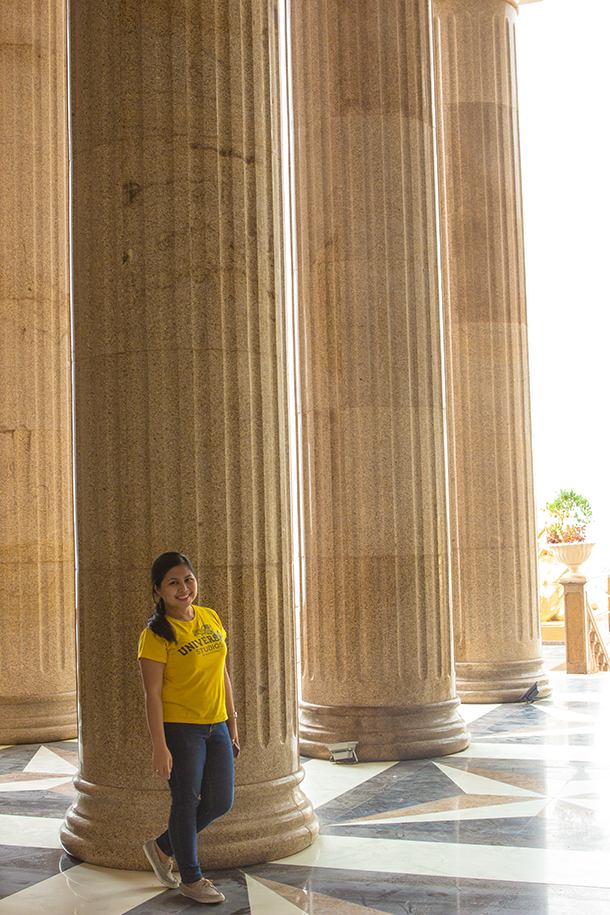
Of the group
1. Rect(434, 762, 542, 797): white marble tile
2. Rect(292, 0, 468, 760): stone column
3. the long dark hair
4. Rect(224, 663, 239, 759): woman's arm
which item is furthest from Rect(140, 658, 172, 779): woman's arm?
Rect(292, 0, 468, 760): stone column

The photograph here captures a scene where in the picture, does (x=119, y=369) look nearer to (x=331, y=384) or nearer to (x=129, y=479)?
(x=129, y=479)

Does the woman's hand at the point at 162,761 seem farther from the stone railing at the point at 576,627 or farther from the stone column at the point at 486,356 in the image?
the stone railing at the point at 576,627

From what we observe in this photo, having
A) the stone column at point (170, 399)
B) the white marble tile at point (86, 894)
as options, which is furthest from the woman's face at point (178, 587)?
the white marble tile at point (86, 894)

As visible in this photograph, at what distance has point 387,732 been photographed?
628 inches

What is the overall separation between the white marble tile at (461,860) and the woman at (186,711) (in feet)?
5.72

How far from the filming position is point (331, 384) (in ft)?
55.1

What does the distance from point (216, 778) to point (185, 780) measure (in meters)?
0.32

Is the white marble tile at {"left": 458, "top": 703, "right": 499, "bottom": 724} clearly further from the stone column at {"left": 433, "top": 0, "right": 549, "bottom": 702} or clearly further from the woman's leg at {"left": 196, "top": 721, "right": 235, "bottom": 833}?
the woman's leg at {"left": 196, "top": 721, "right": 235, "bottom": 833}

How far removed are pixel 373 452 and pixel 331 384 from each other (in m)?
1.34

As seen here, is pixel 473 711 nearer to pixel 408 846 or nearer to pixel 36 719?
pixel 36 719

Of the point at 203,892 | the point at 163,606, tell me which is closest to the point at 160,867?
the point at 203,892

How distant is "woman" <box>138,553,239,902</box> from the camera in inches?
356

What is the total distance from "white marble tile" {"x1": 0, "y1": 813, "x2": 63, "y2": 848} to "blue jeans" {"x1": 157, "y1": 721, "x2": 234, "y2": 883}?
2.83m

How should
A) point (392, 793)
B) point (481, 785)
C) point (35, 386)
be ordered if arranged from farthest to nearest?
point (35, 386) → point (481, 785) → point (392, 793)
